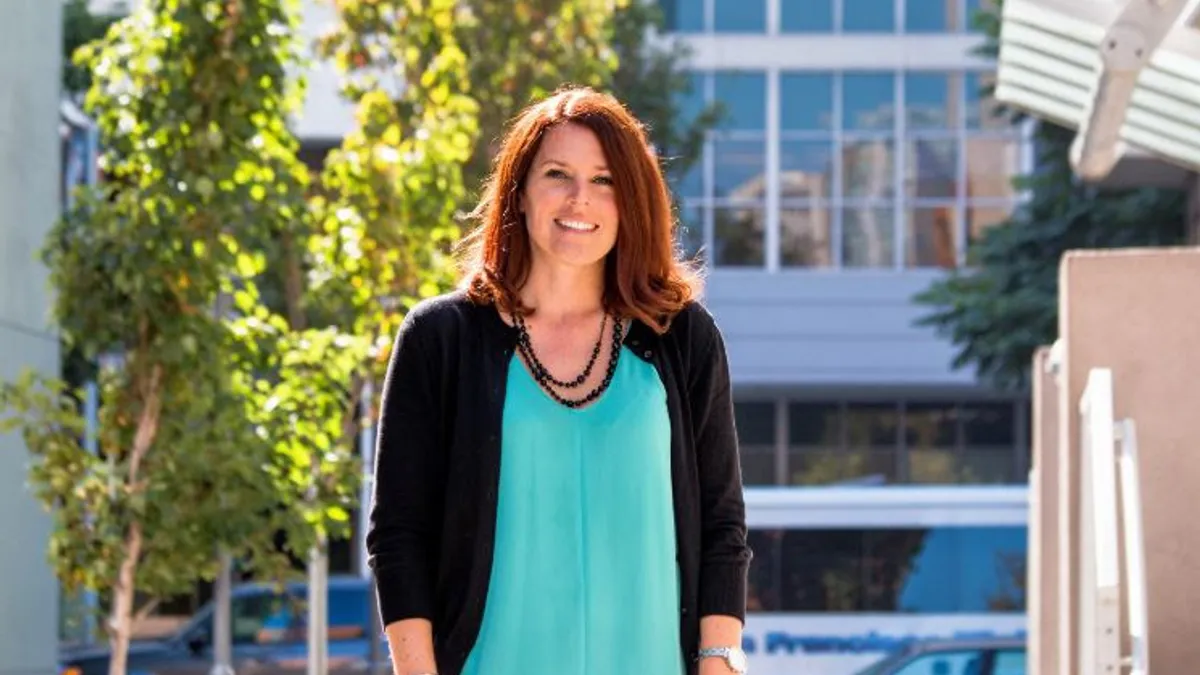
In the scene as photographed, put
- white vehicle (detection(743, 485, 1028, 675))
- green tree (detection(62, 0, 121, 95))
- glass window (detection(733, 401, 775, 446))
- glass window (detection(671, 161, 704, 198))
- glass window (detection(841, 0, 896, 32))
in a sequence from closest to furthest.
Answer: white vehicle (detection(743, 485, 1028, 675))
green tree (detection(62, 0, 121, 95))
glass window (detection(671, 161, 704, 198))
glass window (detection(841, 0, 896, 32))
glass window (detection(733, 401, 775, 446))

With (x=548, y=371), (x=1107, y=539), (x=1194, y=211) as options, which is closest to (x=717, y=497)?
(x=548, y=371)

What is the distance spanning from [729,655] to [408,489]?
49 cm

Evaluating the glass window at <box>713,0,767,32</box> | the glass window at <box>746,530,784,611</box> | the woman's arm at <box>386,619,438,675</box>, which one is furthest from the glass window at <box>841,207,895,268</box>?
the woman's arm at <box>386,619,438,675</box>

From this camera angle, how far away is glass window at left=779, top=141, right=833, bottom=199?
46.0m

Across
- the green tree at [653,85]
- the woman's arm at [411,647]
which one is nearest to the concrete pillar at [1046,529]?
the woman's arm at [411,647]

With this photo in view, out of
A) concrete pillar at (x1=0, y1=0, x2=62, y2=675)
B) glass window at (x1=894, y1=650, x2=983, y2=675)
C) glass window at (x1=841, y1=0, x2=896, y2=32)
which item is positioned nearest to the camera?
concrete pillar at (x1=0, y1=0, x2=62, y2=675)

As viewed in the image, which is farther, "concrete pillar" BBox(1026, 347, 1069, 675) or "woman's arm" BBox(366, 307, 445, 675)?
→ "concrete pillar" BBox(1026, 347, 1069, 675)

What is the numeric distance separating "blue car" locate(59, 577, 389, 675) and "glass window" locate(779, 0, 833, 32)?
19563 mm

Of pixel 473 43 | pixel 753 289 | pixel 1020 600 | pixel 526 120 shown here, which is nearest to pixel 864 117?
pixel 753 289

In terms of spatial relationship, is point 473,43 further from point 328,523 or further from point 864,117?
point 864,117

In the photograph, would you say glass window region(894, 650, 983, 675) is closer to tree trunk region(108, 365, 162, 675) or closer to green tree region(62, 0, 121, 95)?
tree trunk region(108, 365, 162, 675)

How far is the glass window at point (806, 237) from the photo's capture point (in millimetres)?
46344

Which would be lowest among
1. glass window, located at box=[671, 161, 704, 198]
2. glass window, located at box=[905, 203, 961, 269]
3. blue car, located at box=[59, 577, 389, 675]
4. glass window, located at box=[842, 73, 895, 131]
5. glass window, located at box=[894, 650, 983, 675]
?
blue car, located at box=[59, 577, 389, 675]

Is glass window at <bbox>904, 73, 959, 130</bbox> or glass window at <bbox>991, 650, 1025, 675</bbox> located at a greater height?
glass window at <bbox>904, 73, 959, 130</bbox>
